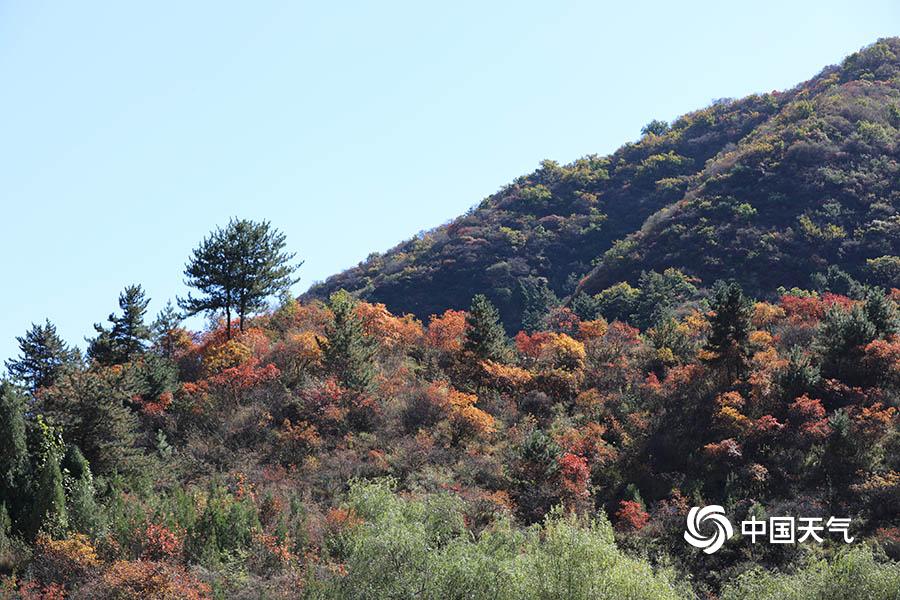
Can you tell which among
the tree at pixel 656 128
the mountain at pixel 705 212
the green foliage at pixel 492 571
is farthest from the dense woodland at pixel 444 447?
the tree at pixel 656 128

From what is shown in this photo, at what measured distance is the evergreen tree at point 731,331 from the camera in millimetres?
45531

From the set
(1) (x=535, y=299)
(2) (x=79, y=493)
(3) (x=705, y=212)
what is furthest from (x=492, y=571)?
(3) (x=705, y=212)

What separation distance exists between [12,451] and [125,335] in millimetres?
18129

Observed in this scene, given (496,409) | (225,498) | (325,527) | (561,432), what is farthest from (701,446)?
(225,498)

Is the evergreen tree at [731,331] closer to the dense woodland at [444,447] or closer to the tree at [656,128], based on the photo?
the dense woodland at [444,447]

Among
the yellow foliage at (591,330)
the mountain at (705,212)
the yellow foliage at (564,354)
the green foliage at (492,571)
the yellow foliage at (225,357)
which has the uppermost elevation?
the mountain at (705,212)

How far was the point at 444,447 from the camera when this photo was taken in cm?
4438

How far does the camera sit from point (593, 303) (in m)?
77.4

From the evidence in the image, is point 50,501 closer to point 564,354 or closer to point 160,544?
point 160,544

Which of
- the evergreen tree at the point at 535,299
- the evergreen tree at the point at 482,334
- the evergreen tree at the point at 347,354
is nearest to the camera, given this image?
the evergreen tree at the point at 347,354

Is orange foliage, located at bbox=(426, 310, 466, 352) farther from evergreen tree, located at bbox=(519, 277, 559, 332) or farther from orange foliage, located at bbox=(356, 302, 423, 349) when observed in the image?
evergreen tree, located at bbox=(519, 277, 559, 332)

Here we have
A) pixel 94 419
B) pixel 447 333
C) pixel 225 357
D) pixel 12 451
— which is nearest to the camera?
pixel 12 451

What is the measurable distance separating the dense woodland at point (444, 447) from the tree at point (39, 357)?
17cm

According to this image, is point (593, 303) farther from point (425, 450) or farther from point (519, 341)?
point (425, 450)
